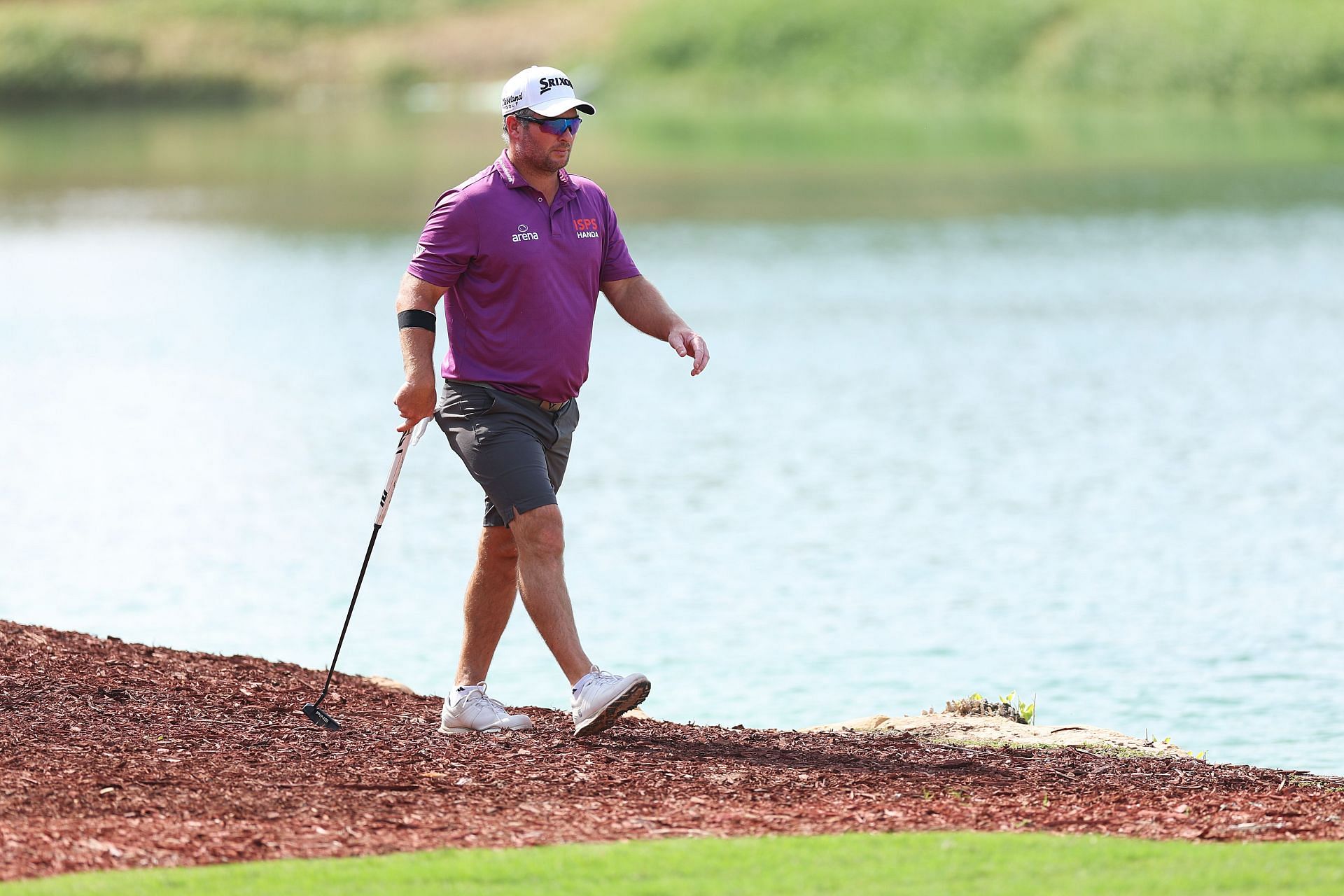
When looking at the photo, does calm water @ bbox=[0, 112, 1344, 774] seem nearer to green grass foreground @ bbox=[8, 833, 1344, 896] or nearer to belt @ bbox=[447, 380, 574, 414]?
belt @ bbox=[447, 380, 574, 414]

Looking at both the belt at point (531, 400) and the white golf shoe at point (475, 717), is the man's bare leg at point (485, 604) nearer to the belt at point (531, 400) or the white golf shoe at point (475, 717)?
→ the white golf shoe at point (475, 717)

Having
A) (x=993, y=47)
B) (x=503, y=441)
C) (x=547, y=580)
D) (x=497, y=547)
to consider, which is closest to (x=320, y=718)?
(x=497, y=547)

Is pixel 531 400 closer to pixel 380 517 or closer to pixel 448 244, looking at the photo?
pixel 448 244

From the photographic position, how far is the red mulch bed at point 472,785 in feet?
19.4

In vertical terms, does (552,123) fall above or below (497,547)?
above

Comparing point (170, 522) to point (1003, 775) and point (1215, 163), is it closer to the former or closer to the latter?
point (1003, 775)

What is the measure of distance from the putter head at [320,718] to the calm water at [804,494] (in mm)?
2824

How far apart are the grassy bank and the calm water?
3659 centimetres

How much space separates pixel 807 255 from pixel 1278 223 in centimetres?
822

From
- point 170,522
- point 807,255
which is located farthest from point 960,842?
point 807,255

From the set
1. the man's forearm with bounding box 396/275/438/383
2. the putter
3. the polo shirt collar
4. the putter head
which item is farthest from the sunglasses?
the putter head

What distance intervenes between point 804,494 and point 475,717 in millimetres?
8229

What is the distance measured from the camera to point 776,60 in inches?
3095

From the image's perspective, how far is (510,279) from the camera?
7.30m
